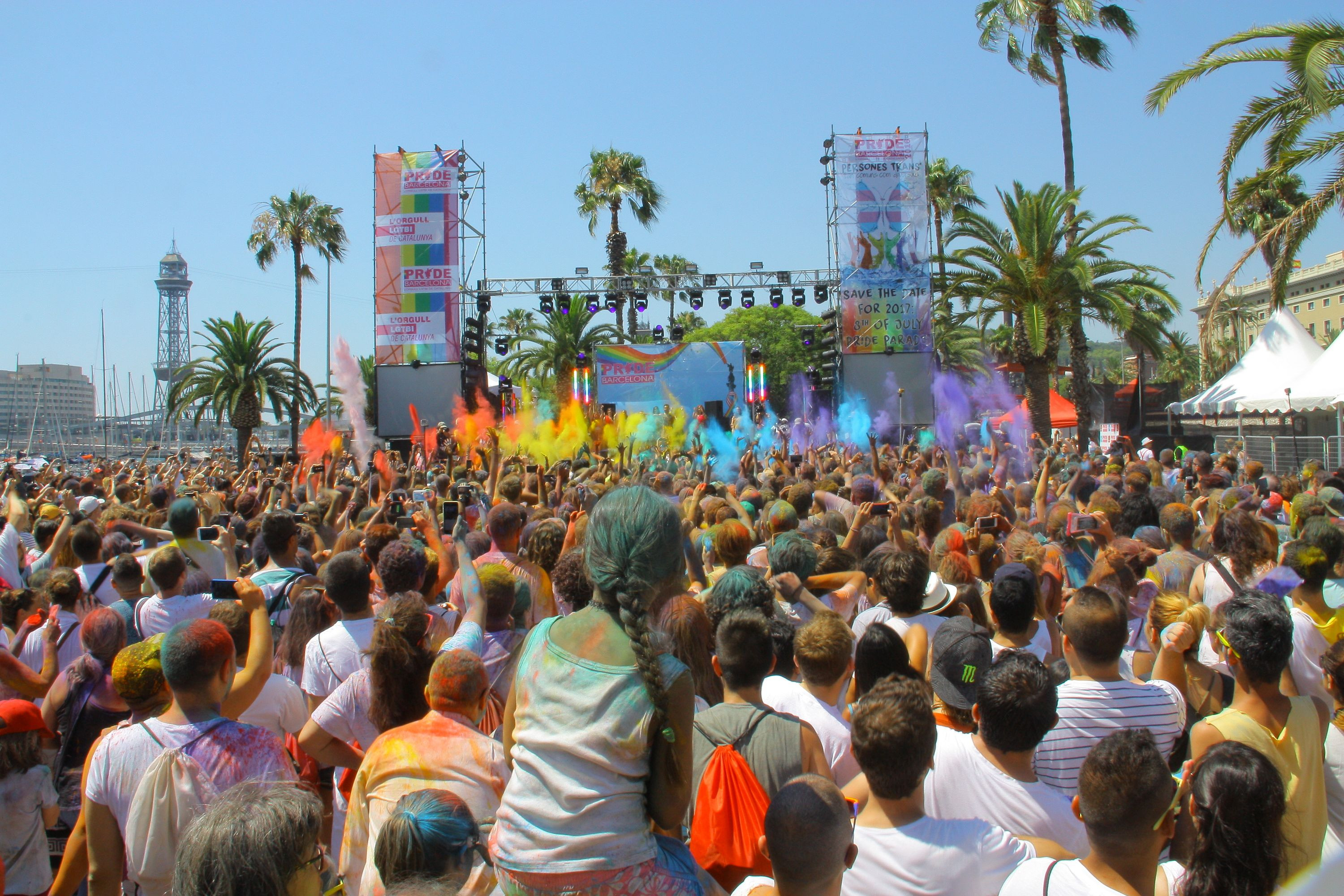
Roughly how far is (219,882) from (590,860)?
2.42 feet

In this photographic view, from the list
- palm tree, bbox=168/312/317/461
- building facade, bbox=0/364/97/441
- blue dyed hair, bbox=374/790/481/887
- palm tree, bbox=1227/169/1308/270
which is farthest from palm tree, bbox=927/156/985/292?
building facade, bbox=0/364/97/441

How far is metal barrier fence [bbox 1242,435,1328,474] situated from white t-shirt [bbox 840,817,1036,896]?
55.7 feet

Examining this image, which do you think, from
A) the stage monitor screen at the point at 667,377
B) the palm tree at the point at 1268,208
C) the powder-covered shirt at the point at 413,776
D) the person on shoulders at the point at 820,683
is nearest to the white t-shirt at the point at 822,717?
the person on shoulders at the point at 820,683

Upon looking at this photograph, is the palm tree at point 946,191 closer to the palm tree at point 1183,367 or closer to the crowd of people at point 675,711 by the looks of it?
the palm tree at point 1183,367

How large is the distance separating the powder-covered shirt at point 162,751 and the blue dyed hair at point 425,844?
96cm

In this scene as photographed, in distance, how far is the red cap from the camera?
3234mm

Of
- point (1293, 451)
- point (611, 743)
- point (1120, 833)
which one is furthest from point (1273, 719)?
point (1293, 451)

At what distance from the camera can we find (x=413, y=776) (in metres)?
2.79

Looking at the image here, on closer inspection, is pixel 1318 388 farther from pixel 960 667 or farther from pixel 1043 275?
pixel 960 667

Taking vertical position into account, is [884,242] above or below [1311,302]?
below

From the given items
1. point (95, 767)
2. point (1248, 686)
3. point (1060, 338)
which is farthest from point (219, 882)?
point (1060, 338)

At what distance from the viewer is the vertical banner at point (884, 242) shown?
27.1m

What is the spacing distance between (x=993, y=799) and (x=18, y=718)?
127 inches

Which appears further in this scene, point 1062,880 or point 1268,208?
point 1268,208
